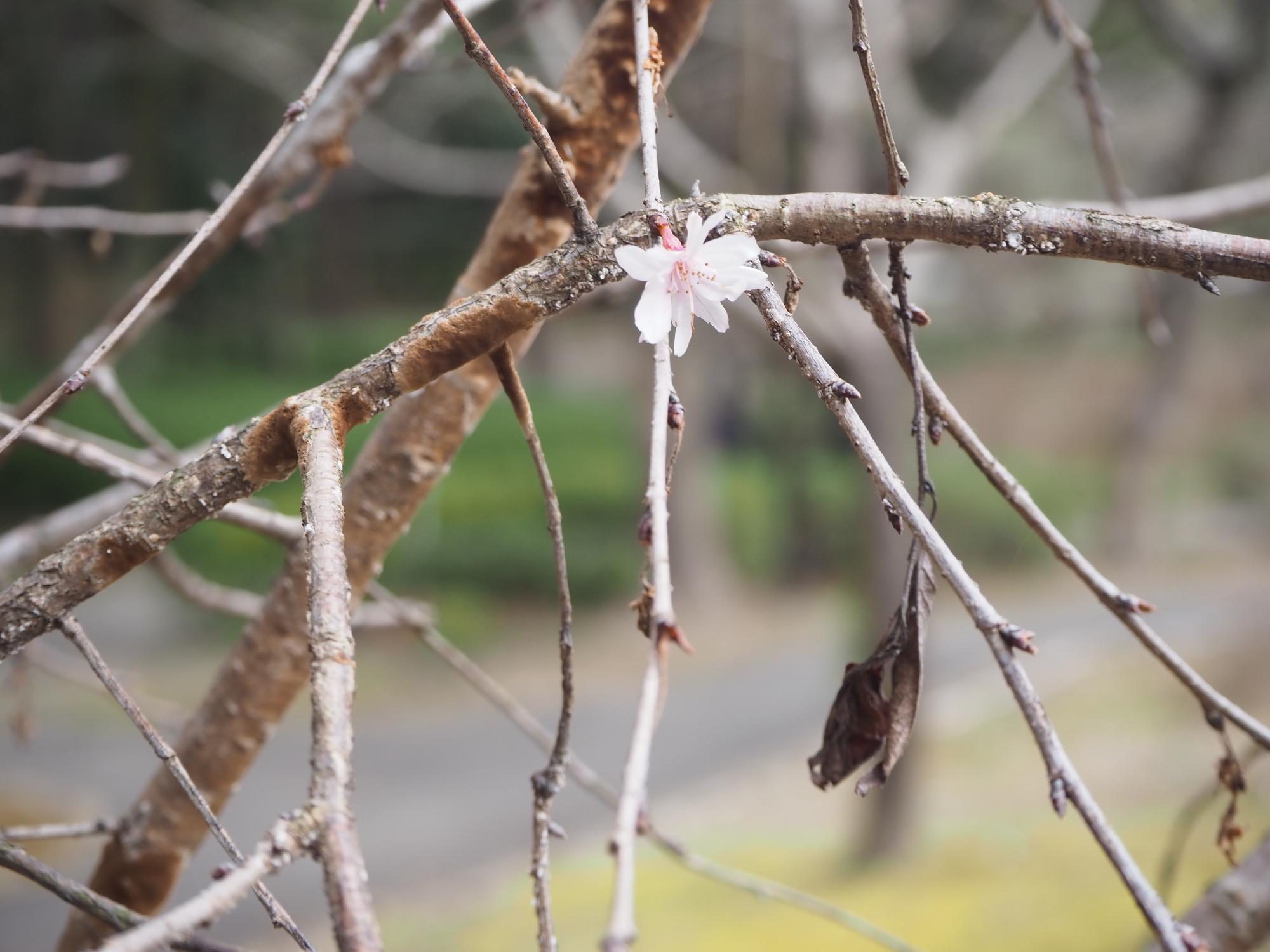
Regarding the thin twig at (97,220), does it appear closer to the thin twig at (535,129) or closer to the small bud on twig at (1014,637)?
the thin twig at (535,129)

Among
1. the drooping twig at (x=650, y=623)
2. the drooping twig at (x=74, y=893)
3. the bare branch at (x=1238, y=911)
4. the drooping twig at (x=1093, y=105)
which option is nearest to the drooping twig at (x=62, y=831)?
the drooping twig at (x=74, y=893)

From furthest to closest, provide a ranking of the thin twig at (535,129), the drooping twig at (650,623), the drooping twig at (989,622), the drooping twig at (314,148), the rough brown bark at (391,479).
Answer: the drooping twig at (314,148) < the rough brown bark at (391,479) < the thin twig at (535,129) < the drooping twig at (989,622) < the drooping twig at (650,623)

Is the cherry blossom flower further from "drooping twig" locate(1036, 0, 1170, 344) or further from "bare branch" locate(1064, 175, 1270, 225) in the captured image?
"bare branch" locate(1064, 175, 1270, 225)

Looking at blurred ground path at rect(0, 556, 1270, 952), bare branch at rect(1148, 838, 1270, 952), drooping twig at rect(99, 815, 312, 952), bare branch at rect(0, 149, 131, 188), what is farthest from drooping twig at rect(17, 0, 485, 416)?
blurred ground path at rect(0, 556, 1270, 952)

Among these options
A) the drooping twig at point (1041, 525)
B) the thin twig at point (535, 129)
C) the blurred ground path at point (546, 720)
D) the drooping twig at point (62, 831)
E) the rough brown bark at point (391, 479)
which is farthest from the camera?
the blurred ground path at point (546, 720)

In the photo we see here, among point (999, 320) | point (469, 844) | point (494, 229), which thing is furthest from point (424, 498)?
point (999, 320)

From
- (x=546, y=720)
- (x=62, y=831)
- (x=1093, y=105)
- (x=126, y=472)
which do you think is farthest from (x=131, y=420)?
(x=546, y=720)

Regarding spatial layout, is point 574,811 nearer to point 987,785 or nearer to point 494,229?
point 987,785

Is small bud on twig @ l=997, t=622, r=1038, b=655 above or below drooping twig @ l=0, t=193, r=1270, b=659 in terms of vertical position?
below
